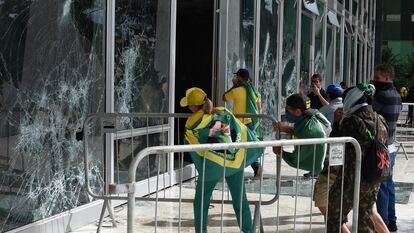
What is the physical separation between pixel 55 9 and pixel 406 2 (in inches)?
1986

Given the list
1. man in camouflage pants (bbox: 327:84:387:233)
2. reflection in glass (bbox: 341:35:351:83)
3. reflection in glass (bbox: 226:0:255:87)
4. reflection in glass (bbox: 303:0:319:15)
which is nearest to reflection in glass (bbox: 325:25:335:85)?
reflection in glass (bbox: 303:0:319:15)

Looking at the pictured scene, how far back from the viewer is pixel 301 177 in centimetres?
1018

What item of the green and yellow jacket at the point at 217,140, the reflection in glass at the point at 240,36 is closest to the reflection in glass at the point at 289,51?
the reflection in glass at the point at 240,36

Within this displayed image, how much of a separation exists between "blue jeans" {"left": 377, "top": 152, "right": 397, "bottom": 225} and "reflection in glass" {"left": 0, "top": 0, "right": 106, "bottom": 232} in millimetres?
3004

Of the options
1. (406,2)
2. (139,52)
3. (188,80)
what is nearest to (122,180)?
(139,52)

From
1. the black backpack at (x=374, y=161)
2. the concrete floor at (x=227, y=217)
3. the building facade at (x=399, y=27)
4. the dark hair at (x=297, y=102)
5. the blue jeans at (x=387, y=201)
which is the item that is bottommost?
the concrete floor at (x=227, y=217)

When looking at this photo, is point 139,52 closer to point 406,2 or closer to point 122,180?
point 122,180

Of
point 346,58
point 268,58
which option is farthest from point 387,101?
point 346,58

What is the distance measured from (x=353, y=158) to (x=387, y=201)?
181 cm

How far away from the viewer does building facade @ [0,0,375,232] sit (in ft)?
18.5

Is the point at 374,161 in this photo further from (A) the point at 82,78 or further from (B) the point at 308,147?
(A) the point at 82,78

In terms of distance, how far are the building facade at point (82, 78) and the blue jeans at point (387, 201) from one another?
269 centimetres

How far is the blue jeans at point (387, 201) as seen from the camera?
645 centimetres

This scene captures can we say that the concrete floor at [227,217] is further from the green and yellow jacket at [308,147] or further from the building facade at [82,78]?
the green and yellow jacket at [308,147]
